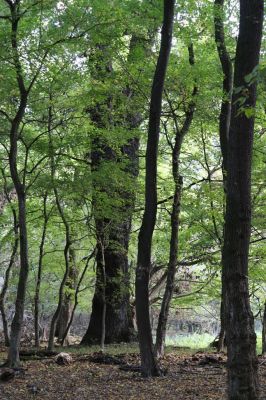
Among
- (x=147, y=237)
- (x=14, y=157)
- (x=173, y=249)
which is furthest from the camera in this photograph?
(x=173, y=249)

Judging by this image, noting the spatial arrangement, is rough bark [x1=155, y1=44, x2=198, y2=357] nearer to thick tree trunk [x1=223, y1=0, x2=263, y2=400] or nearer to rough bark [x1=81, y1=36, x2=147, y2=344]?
rough bark [x1=81, y1=36, x2=147, y2=344]

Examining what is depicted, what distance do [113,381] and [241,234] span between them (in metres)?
3.70

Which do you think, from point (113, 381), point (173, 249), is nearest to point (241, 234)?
point (113, 381)

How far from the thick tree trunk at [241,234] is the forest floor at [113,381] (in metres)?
0.85

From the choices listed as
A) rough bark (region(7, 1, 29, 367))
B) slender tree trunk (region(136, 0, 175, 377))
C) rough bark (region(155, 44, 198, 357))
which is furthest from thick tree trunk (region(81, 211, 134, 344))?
slender tree trunk (region(136, 0, 175, 377))

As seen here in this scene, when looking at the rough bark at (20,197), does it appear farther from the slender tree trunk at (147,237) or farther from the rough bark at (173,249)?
the rough bark at (173,249)

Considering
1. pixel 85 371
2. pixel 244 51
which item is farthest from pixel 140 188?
pixel 244 51

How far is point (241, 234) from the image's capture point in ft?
14.8

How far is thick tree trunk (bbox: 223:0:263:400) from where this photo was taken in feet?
14.4

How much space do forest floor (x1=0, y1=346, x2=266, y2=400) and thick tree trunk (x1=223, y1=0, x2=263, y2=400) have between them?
2.80ft

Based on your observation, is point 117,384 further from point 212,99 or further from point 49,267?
point 49,267

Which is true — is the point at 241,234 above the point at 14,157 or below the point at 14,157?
below

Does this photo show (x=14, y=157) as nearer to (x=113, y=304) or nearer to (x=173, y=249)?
(x=173, y=249)

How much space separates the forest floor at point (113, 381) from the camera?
19.7ft
